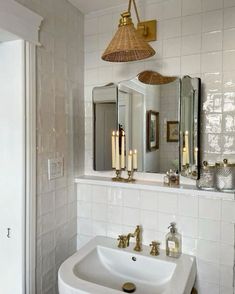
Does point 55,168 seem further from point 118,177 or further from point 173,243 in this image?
point 173,243

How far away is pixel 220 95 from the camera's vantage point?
4.42ft

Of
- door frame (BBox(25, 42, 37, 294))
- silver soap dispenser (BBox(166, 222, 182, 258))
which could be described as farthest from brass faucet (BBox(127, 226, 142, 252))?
door frame (BBox(25, 42, 37, 294))

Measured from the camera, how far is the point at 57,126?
1.46 m

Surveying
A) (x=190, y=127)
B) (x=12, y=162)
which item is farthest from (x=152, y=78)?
(x=12, y=162)

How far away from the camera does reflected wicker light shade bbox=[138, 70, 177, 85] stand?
1461mm

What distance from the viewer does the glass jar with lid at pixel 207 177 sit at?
132 centimetres

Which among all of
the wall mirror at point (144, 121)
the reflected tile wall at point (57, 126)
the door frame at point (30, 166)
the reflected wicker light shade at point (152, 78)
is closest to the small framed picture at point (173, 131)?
the wall mirror at point (144, 121)

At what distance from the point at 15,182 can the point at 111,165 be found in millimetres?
593

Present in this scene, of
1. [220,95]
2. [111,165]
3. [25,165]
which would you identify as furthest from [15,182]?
[220,95]

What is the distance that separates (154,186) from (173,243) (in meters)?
0.31

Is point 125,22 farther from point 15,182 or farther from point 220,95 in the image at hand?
point 15,182

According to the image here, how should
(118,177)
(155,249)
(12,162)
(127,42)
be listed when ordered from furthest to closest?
1. (118,177)
2. (155,249)
3. (12,162)
4. (127,42)

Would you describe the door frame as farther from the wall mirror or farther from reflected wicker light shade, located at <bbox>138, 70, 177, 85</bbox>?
reflected wicker light shade, located at <bbox>138, 70, 177, 85</bbox>

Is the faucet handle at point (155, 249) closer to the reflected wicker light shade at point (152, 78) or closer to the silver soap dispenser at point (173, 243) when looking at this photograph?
the silver soap dispenser at point (173, 243)
